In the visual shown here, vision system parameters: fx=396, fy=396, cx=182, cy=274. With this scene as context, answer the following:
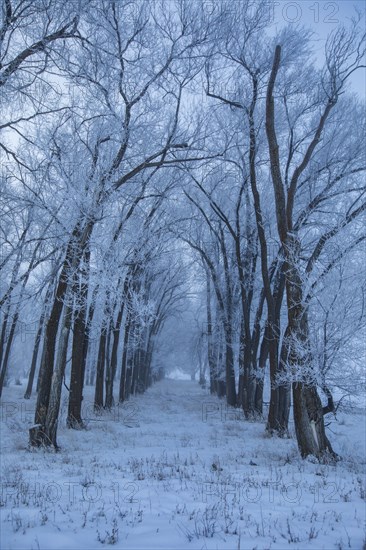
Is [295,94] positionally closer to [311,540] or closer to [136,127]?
[136,127]

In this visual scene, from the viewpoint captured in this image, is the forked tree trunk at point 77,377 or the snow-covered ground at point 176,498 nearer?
the snow-covered ground at point 176,498

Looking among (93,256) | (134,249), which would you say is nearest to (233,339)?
(134,249)

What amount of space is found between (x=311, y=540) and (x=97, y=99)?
29.5ft

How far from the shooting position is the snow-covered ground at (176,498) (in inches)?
138

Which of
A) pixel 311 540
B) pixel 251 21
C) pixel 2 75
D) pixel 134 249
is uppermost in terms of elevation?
pixel 251 21

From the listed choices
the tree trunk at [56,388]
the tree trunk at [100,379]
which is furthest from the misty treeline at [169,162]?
the tree trunk at [100,379]

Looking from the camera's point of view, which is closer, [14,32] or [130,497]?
[130,497]

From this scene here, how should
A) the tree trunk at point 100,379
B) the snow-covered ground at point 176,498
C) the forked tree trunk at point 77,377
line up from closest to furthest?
the snow-covered ground at point 176,498 → the forked tree trunk at point 77,377 → the tree trunk at point 100,379

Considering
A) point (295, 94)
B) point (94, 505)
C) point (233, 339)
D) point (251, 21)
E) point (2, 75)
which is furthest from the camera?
point (233, 339)

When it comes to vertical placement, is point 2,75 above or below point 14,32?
below

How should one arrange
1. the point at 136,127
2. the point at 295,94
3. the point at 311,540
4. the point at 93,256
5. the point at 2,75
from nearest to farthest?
the point at 311,540
the point at 2,75
the point at 93,256
the point at 136,127
the point at 295,94

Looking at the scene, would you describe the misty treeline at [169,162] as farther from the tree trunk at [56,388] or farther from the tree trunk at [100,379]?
the tree trunk at [100,379]

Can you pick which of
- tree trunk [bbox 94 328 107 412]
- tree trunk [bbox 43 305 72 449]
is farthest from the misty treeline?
tree trunk [bbox 94 328 107 412]

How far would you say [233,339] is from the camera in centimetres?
1950
